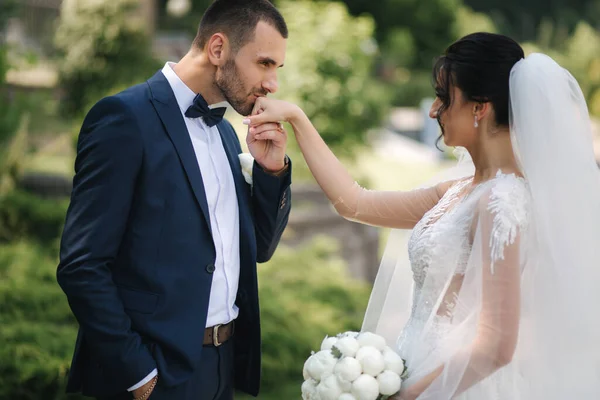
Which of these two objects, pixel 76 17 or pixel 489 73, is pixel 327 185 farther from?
pixel 76 17

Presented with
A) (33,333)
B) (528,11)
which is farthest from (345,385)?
(528,11)

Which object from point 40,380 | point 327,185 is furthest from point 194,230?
point 40,380

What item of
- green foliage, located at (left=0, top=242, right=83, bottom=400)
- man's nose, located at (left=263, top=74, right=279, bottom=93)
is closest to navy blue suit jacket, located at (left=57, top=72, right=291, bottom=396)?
man's nose, located at (left=263, top=74, right=279, bottom=93)

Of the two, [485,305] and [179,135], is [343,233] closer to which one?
[179,135]

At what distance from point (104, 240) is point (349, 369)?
0.87m

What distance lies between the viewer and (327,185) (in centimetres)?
306

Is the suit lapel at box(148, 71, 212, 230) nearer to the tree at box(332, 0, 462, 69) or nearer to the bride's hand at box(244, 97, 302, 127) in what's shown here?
the bride's hand at box(244, 97, 302, 127)

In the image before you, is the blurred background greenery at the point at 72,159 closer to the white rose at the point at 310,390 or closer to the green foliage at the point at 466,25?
the white rose at the point at 310,390

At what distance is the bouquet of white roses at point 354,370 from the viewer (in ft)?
7.61

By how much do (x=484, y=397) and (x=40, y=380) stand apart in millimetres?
2786

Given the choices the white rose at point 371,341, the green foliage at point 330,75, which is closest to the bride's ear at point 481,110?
the white rose at point 371,341

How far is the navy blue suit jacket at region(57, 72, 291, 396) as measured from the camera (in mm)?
2379

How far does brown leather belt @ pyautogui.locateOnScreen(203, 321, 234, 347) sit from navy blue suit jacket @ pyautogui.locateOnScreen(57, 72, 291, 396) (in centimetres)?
10

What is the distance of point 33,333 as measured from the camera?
451 centimetres
